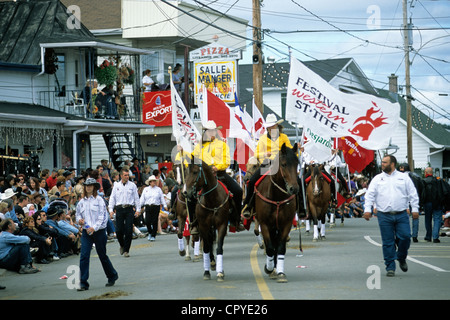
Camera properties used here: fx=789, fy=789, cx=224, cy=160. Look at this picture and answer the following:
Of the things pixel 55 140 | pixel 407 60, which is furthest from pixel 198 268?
pixel 407 60

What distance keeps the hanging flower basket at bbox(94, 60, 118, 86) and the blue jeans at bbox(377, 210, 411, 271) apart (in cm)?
2333

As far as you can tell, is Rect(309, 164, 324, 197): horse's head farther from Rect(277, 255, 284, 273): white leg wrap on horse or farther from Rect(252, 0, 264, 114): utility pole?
Rect(277, 255, 284, 273): white leg wrap on horse

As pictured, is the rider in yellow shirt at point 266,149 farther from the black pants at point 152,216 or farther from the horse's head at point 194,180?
the black pants at point 152,216

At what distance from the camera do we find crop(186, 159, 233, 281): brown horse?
14484 mm

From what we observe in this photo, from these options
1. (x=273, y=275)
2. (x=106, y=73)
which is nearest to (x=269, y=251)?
(x=273, y=275)

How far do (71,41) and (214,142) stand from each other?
67.1 ft

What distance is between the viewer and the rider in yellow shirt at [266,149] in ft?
47.2

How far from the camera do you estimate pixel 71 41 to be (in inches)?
1332

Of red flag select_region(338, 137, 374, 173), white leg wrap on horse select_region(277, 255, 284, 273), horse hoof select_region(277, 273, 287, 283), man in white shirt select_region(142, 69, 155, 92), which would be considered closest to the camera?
horse hoof select_region(277, 273, 287, 283)

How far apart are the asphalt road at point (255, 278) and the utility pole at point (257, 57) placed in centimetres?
735

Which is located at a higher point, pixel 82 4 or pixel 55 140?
pixel 82 4

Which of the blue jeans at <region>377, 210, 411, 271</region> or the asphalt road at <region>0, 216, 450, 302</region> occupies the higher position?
the blue jeans at <region>377, 210, 411, 271</region>

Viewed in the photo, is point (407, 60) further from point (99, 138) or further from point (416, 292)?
point (416, 292)

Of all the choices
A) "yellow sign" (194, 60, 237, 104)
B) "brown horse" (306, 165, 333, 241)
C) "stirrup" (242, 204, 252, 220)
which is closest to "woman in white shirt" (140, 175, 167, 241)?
"brown horse" (306, 165, 333, 241)
